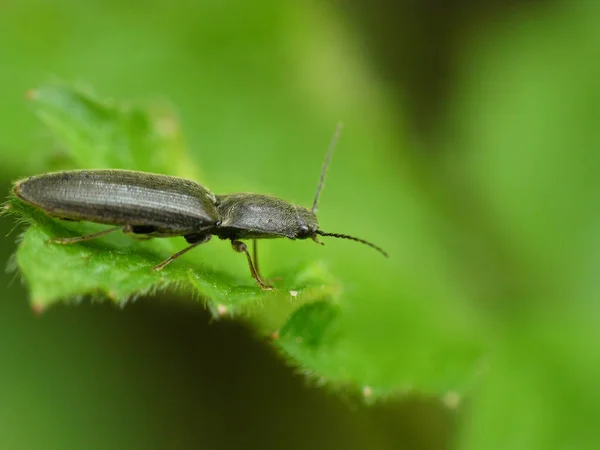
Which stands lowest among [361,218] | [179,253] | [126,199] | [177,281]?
[177,281]

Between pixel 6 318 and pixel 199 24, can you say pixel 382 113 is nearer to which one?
pixel 199 24

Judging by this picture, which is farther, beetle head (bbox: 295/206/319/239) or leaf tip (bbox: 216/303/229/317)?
beetle head (bbox: 295/206/319/239)

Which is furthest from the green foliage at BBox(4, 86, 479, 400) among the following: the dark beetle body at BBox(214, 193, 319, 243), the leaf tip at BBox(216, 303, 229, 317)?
the dark beetle body at BBox(214, 193, 319, 243)

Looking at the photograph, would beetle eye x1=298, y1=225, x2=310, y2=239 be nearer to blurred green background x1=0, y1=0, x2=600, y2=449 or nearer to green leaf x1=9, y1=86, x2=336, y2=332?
green leaf x1=9, y1=86, x2=336, y2=332

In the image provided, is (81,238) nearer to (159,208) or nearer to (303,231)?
(159,208)

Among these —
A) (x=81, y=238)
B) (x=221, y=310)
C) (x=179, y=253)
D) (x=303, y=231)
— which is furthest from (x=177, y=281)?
(x=303, y=231)

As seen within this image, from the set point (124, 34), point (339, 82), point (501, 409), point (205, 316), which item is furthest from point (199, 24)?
point (501, 409)
